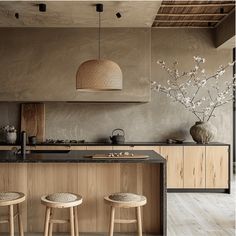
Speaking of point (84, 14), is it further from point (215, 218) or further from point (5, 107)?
point (215, 218)

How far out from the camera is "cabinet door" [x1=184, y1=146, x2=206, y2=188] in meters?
6.57

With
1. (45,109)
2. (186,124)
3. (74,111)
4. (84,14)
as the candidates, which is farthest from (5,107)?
(186,124)

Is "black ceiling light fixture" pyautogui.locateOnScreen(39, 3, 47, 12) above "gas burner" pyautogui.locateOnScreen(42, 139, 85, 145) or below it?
above

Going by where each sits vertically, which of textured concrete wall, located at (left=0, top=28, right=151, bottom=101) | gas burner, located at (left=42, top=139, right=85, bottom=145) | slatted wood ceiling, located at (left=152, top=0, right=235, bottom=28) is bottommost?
gas burner, located at (left=42, top=139, right=85, bottom=145)

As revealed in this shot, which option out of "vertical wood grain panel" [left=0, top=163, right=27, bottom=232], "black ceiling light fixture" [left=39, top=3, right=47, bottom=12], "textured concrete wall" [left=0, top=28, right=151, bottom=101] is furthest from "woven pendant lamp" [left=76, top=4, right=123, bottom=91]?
"textured concrete wall" [left=0, top=28, right=151, bottom=101]

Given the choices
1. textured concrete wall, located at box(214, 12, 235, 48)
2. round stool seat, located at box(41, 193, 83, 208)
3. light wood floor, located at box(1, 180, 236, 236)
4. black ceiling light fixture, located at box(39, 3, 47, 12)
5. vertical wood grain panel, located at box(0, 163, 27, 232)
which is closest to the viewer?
round stool seat, located at box(41, 193, 83, 208)

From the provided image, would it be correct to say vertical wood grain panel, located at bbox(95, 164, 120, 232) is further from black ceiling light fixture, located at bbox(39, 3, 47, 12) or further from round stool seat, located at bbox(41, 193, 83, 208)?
Result: black ceiling light fixture, located at bbox(39, 3, 47, 12)

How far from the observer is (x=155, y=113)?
725cm

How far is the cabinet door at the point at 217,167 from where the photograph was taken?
6.56 m

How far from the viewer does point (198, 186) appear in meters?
6.60

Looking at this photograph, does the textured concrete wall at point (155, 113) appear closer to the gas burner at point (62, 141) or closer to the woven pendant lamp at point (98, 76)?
the gas burner at point (62, 141)

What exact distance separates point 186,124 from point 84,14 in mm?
2811

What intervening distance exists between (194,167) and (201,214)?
5.01ft

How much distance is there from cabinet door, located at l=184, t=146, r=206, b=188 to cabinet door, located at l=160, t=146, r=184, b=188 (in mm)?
84
